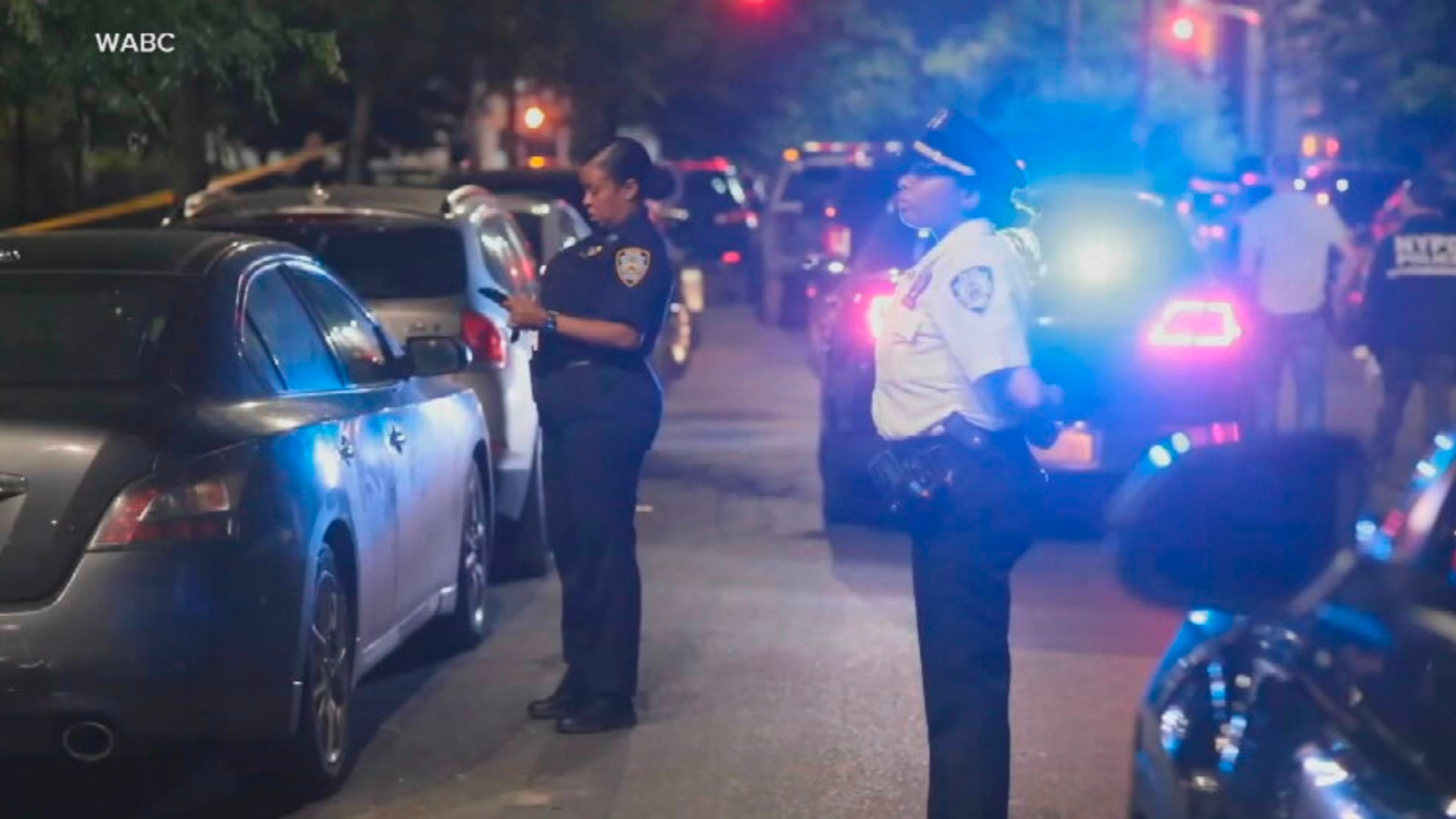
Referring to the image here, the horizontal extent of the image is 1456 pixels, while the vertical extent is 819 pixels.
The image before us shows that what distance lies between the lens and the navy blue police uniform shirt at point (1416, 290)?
1384 centimetres

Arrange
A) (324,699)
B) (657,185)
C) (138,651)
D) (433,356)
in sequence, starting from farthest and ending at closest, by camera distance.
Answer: (657,185), (433,356), (324,699), (138,651)

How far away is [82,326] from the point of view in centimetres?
708

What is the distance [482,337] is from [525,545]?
41.0 inches

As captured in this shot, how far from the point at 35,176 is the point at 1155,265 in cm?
1368

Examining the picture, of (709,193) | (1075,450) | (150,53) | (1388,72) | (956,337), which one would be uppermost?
(150,53)

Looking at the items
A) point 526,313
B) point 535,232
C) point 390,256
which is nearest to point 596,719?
point 526,313

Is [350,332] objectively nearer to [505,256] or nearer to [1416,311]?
[505,256]

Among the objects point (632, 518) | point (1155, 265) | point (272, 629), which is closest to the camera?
point (272, 629)

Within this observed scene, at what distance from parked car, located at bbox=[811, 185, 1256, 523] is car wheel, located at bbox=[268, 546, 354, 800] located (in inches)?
166

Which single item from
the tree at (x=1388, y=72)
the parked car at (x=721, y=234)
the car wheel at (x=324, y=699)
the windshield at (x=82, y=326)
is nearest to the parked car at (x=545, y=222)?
the car wheel at (x=324, y=699)

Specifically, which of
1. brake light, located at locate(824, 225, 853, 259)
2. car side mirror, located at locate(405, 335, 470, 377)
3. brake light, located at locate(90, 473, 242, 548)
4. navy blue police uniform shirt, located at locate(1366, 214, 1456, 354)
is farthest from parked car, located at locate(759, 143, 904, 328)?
brake light, located at locate(90, 473, 242, 548)

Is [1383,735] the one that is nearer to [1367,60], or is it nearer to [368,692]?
[368,692]

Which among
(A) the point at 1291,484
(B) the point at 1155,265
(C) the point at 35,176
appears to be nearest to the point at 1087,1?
(C) the point at 35,176

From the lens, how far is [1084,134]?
2414 centimetres
